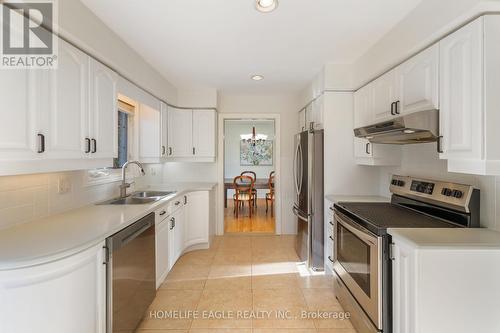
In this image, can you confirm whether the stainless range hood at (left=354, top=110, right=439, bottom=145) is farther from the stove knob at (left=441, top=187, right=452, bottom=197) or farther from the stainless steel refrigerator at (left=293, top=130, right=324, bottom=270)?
the stainless steel refrigerator at (left=293, top=130, right=324, bottom=270)

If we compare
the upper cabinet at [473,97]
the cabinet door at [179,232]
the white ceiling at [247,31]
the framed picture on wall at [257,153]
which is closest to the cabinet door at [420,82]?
the upper cabinet at [473,97]

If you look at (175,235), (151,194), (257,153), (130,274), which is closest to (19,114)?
(130,274)

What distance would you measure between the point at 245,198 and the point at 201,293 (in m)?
4.70

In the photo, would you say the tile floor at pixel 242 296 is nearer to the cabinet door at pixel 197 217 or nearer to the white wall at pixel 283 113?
the cabinet door at pixel 197 217

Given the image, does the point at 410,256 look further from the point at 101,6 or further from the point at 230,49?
the point at 101,6

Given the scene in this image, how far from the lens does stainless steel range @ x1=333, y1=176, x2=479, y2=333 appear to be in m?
1.63

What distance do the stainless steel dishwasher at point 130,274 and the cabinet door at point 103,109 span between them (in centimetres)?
65

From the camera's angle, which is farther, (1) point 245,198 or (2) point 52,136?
(1) point 245,198

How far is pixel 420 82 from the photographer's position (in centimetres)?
181

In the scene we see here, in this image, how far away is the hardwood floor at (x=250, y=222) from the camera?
4676 mm

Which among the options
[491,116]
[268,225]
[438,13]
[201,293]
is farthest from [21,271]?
[268,225]

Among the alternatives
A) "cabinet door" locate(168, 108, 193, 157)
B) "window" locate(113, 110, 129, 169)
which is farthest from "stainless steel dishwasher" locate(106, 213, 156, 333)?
"cabinet door" locate(168, 108, 193, 157)

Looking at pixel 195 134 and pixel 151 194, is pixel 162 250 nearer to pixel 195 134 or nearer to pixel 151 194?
pixel 151 194

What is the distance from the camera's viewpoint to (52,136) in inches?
58.0
